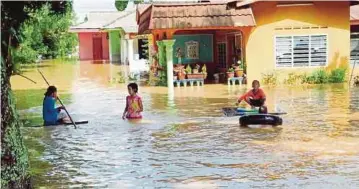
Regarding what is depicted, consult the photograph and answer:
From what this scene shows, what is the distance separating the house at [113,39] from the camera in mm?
39809

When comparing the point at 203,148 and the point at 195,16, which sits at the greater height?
the point at 195,16

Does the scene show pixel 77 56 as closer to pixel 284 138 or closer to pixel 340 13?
pixel 340 13

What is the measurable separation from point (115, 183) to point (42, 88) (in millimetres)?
18908

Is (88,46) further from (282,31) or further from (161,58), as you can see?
(282,31)

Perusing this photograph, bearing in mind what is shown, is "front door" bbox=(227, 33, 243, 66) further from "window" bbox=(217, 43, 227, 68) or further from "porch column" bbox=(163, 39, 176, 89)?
"porch column" bbox=(163, 39, 176, 89)

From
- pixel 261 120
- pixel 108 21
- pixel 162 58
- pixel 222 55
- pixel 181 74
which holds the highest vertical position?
pixel 108 21

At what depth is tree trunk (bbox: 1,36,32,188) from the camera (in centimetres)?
671

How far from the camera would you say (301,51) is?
2538 centimetres

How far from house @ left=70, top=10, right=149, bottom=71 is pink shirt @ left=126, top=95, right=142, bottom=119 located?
19.9 meters

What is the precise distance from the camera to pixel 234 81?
2536 cm

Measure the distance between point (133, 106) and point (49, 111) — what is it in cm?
212

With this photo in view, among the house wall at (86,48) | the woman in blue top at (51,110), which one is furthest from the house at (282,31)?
the house wall at (86,48)

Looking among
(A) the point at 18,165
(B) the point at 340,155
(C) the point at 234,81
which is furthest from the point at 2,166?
(C) the point at 234,81

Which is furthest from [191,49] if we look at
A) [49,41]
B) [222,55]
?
[49,41]
